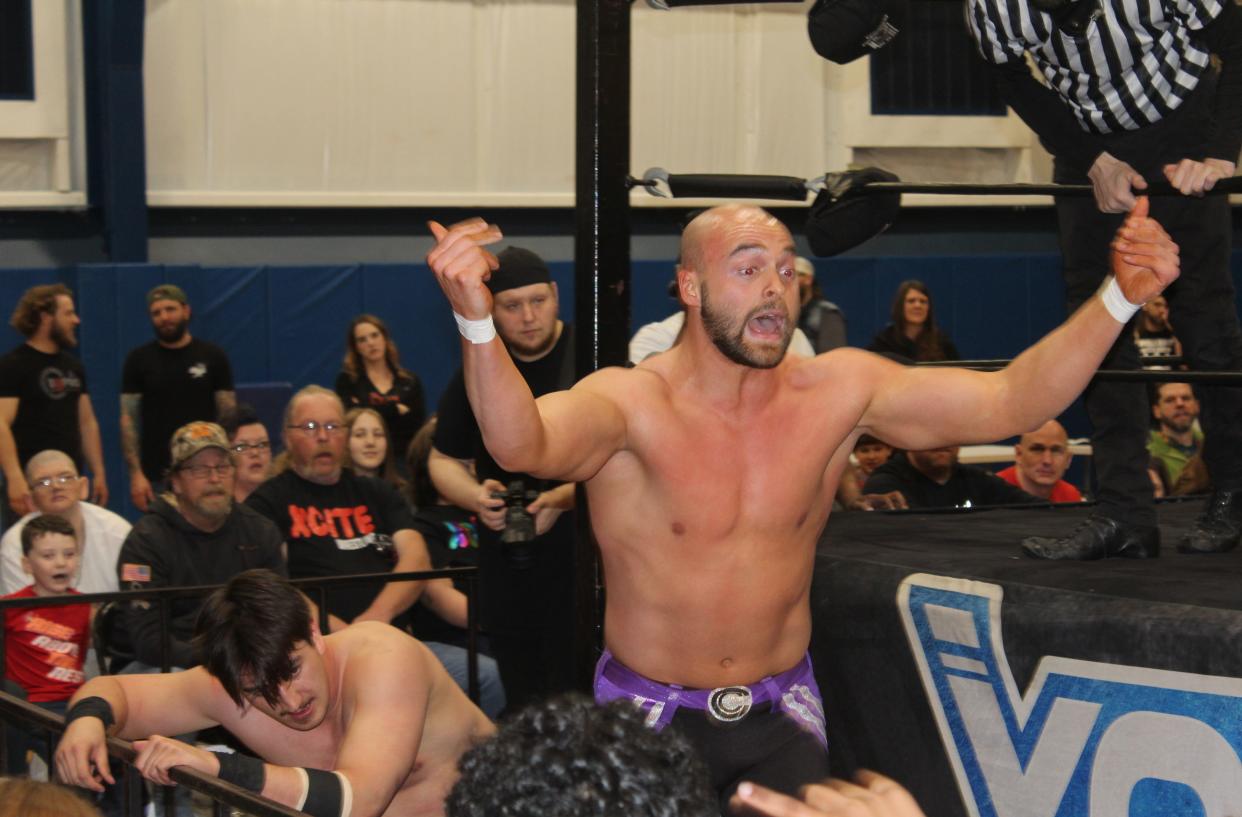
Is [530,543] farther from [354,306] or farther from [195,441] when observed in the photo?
[354,306]

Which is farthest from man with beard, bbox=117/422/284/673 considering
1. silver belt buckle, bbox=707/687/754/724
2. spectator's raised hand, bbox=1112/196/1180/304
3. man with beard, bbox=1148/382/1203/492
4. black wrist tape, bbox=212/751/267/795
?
man with beard, bbox=1148/382/1203/492

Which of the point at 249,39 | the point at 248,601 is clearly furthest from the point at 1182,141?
the point at 249,39

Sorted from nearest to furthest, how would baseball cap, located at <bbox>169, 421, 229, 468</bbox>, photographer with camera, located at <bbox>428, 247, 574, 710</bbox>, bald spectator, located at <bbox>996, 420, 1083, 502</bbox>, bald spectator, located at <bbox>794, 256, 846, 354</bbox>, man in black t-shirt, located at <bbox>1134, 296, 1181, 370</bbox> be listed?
photographer with camera, located at <bbox>428, 247, 574, 710</bbox>, baseball cap, located at <bbox>169, 421, 229, 468</bbox>, bald spectator, located at <bbox>996, 420, 1083, 502</bbox>, bald spectator, located at <bbox>794, 256, 846, 354</bbox>, man in black t-shirt, located at <bbox>1134, 296, 1181, 370</bbox>

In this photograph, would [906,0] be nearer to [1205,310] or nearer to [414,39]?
[1205,310]

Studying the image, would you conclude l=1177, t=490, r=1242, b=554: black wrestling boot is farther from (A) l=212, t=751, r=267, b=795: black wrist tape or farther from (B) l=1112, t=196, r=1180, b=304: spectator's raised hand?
(A) l=212, t=751, r=267, b=795: black wrist tape

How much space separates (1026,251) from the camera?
1189 centimetres

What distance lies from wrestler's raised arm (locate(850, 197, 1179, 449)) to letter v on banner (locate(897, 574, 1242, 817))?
28 cm

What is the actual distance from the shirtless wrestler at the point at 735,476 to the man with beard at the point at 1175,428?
13.5 feet

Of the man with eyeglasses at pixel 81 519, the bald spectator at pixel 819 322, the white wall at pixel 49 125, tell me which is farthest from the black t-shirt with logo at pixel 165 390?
the bald spectator at pixel 819 322

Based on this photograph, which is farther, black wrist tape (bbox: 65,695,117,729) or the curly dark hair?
black wrist tape (bbox: 65,695,117,729)

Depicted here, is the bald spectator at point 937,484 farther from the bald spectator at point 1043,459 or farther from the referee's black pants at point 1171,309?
the referee's black pants at point 1171,309

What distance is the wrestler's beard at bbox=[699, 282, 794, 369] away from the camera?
2.71 metres

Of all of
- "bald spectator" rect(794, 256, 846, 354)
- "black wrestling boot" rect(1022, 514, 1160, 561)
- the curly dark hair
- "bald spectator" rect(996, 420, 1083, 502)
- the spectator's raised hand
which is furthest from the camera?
"bald spectator" rect(794, 256, 846, 354)

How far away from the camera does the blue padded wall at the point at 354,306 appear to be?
8.98 m
